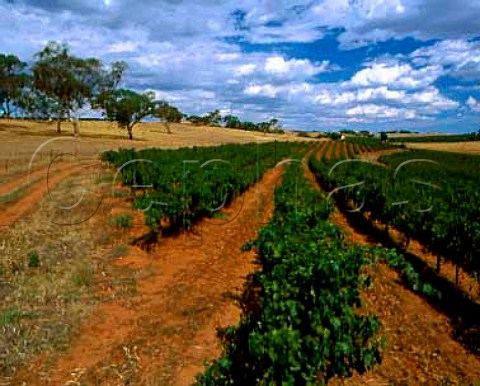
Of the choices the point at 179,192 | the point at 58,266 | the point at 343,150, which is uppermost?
the point at 343,150

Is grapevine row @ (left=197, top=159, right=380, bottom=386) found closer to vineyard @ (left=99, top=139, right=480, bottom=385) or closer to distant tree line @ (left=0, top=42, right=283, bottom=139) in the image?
vineyard @ (left=99, top=139, right=480, bottom=385)

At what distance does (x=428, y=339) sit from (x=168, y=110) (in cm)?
8312

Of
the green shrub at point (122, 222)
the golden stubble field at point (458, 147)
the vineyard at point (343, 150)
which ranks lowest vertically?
the green shrub at point (122, 222)

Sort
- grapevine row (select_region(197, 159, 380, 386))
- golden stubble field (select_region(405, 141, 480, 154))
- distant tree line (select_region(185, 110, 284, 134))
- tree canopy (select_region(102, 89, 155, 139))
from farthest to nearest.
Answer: distant tree line (select_region(185, 110, 284, 134)) → golden stubble field (select_region(405, 141, 480, 154)) → tree canopy (select_region(102, 89, 155, 139)) → grapevine row (select_region(197, 159, 380, 386))

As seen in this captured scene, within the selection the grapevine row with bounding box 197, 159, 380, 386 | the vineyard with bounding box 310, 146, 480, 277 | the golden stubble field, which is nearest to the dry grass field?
the grapevine row with bounding box 197, 159, 380, 386

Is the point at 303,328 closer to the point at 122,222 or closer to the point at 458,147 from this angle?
the point at 122,222


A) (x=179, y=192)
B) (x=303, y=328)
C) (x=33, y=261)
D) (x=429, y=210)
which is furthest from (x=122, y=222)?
(x=303, y=328)

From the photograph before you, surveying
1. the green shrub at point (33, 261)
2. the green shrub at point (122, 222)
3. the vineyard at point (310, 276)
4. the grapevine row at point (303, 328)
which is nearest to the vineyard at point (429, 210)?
the vineyard at point (310, 276)

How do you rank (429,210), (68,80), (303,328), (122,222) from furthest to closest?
1. (68,80)
2. (122,222)
3. (429,210)
4. (303,328)

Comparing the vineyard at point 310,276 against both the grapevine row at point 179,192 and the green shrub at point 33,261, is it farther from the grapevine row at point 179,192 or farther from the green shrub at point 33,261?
the green shrub at point 33,261

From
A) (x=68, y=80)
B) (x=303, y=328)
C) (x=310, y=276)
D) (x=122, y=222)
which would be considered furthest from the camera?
(x=68, y=80)

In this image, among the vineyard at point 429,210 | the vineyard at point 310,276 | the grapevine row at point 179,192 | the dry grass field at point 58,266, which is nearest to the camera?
the vineyard at point 310,276

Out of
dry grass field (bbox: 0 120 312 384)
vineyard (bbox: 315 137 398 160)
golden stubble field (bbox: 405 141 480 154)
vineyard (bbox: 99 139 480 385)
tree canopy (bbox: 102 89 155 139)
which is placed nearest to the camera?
vineyard (bbox: 99 139 480 385)

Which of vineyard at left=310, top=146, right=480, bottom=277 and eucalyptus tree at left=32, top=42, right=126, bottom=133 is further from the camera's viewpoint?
eucalyptus tree at left=32, top=42, right=126, bottom=133
